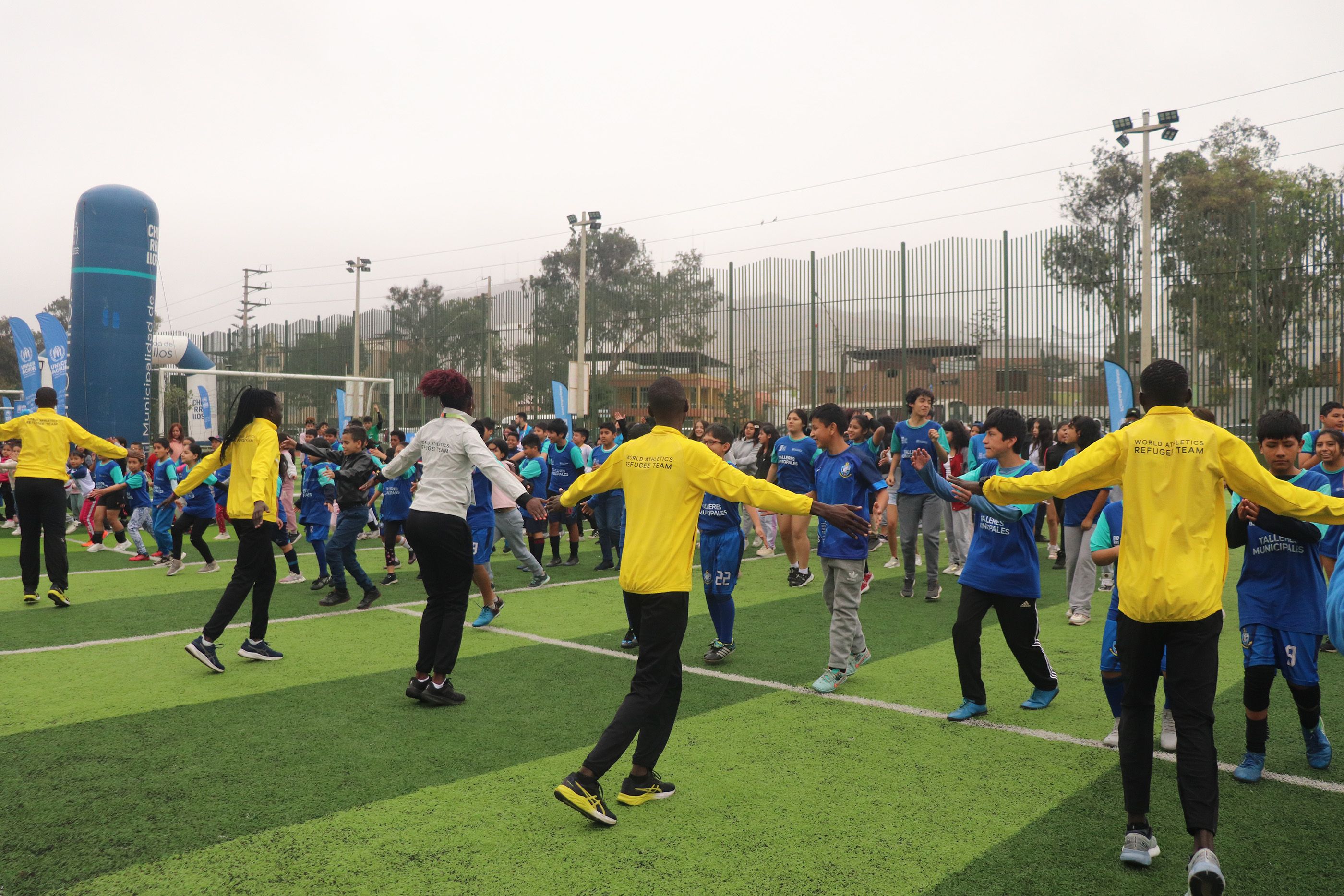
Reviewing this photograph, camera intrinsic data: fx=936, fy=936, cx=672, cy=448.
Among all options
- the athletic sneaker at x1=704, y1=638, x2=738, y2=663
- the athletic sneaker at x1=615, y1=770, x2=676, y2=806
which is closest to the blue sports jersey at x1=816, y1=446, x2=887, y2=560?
the athletic sneaker at x1=704, y1=638, x2=738, y2=663

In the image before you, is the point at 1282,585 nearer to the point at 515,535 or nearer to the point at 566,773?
the point at 566,773

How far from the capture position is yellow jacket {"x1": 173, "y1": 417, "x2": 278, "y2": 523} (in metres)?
6.72

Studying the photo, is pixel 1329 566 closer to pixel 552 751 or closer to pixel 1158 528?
pixel 1158 528

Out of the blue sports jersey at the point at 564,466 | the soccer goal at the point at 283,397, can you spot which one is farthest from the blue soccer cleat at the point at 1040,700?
the soccer goal at the point at 283,397

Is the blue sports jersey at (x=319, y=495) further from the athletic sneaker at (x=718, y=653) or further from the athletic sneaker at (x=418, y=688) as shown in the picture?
the athletic sneaker at (x=718, y=653)

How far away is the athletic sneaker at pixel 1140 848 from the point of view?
361 centimetres

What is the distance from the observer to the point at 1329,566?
566 cm

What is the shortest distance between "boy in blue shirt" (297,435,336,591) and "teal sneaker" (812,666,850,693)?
626cm

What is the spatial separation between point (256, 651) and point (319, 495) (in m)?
3.86

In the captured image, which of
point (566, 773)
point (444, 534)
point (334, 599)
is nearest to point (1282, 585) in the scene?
point (566, 773)

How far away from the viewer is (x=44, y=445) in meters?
9.05

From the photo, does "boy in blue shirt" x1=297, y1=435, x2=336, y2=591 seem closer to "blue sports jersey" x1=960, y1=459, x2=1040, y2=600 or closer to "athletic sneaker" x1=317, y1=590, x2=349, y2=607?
"athletic sneaker" x1=317, y1=590, x2=349, y2=607

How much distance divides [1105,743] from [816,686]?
1817 millimetres

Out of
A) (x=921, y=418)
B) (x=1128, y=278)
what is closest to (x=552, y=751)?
(x=921, y=418)
